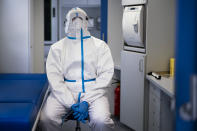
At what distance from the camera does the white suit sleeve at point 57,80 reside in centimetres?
255

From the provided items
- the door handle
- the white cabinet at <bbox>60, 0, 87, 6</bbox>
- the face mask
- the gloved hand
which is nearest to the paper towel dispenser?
the face mask

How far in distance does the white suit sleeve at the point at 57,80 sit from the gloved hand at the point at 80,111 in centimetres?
8

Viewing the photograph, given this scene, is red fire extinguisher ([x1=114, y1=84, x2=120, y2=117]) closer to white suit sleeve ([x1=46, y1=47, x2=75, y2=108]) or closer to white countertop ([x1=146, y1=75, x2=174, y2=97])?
white countertop ([x1=146, y1=75, x2=174, y2=97])

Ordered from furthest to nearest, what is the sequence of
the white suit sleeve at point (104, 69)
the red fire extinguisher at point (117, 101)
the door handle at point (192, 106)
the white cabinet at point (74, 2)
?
the white cabinet at point (74, 2)
the red fire extinguisher at point (117, 101)
the white suit sleeve at point (104, 69)
the door handle at point (192, 106)

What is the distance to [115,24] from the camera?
4.11 m

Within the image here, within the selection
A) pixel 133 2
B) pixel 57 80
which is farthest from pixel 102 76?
pixel 133 2

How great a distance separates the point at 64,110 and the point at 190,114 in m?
1.79

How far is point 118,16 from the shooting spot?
4.10m

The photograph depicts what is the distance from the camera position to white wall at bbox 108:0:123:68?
4066mm

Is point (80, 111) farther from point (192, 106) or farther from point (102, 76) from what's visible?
point (192, 106)

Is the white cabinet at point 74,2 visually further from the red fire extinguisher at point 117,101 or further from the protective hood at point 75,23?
the protective hood at point 75,23

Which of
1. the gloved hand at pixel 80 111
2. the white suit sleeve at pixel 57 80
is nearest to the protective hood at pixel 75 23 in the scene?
the white suit sleeve at pixel 57 80

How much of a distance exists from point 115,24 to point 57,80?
5.70 ft

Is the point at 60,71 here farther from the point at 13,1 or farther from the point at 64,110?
the point at 13,1
